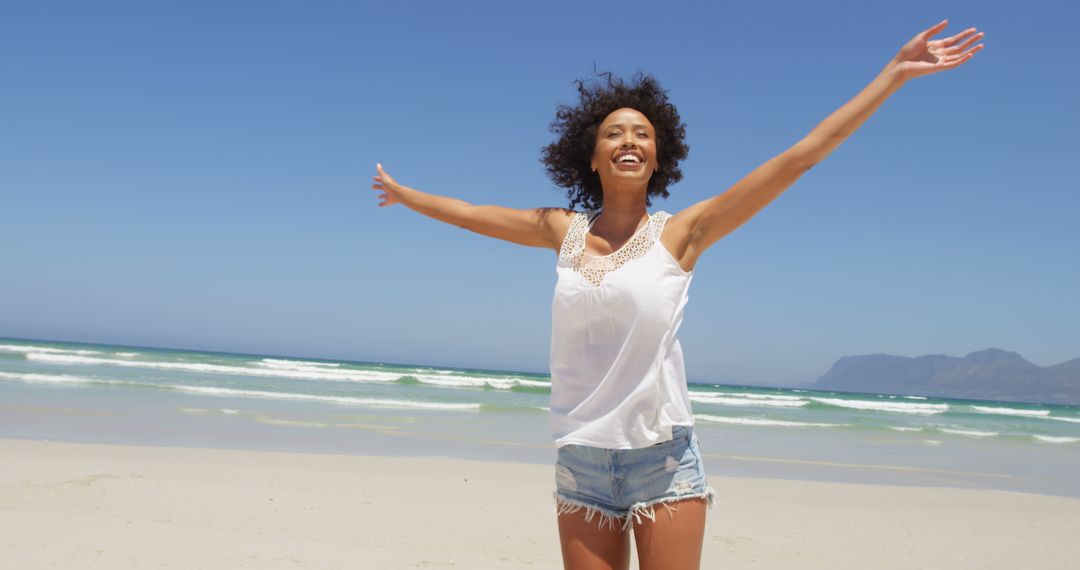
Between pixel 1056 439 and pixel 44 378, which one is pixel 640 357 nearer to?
pixel 44 378

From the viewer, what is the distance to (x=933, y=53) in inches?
92.4

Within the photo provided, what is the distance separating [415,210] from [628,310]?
41.8 inches

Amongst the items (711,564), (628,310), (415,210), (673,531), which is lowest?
(711,564)

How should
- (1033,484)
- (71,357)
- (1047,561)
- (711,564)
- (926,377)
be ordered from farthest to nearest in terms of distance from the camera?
(926,377) < (71,357) < (1033,484) < (1047,561) < (711,564)

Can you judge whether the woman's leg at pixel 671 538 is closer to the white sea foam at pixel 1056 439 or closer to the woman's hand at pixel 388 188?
the woman's hand at pixel 388 188

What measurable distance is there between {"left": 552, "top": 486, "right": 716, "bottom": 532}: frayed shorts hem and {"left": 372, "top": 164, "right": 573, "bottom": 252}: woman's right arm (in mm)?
813

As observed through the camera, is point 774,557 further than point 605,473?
Yes

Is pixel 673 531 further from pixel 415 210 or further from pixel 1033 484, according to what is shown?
pixel 1033 484

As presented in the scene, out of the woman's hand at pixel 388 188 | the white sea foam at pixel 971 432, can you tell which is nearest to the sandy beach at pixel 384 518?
the woman's hand at pixel 388 188

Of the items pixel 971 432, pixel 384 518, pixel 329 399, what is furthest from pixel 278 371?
pixel 384 518

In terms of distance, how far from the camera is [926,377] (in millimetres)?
158375

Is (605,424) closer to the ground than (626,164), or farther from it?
closer to the ground

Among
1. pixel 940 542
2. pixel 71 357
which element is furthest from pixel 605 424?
pixel 71 357

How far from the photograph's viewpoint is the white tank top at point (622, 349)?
2316mm
